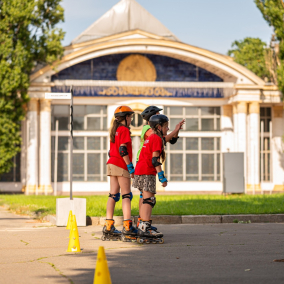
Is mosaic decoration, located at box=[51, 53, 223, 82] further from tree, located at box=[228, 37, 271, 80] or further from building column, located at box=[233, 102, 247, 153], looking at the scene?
tree, located at box=[228, 37, 271, 80]

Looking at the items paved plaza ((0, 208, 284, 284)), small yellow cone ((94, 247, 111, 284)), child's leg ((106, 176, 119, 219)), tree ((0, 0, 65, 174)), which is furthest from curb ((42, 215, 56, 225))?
tree ((0, 0, 65, 174))

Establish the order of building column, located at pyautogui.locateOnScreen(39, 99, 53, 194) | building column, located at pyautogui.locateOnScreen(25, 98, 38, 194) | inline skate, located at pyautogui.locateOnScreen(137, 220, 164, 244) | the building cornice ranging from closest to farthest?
inline skate, located at pyautogui.locateOnScreen(137, 220, 164, 244) < building column, located at pyautogui.locateOnScreen(25, 98, 38, 194) < building column, located at pyautogui.locateOnScreen(39, 99, 53, 194) < the building cornice

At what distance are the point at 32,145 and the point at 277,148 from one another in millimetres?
12693

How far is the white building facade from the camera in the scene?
30.7 meters

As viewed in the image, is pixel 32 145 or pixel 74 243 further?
pixel 32 145

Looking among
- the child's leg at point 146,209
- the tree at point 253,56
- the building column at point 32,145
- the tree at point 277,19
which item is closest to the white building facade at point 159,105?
the building column at point 32,145

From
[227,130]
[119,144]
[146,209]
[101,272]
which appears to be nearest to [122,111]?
[119,144]

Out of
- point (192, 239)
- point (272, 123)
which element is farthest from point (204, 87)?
point (192, 239)

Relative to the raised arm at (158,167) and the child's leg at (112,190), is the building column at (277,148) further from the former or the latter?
the raised arm at (158,167)

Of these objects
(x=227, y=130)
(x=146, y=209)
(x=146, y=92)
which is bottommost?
(x=146, y=209)

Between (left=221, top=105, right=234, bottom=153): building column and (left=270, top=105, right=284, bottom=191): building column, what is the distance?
2.33 metres

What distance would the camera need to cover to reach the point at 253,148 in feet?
103

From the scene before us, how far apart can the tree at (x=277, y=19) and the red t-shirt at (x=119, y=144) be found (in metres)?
21.4

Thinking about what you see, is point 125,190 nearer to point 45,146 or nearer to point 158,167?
point 158,167
